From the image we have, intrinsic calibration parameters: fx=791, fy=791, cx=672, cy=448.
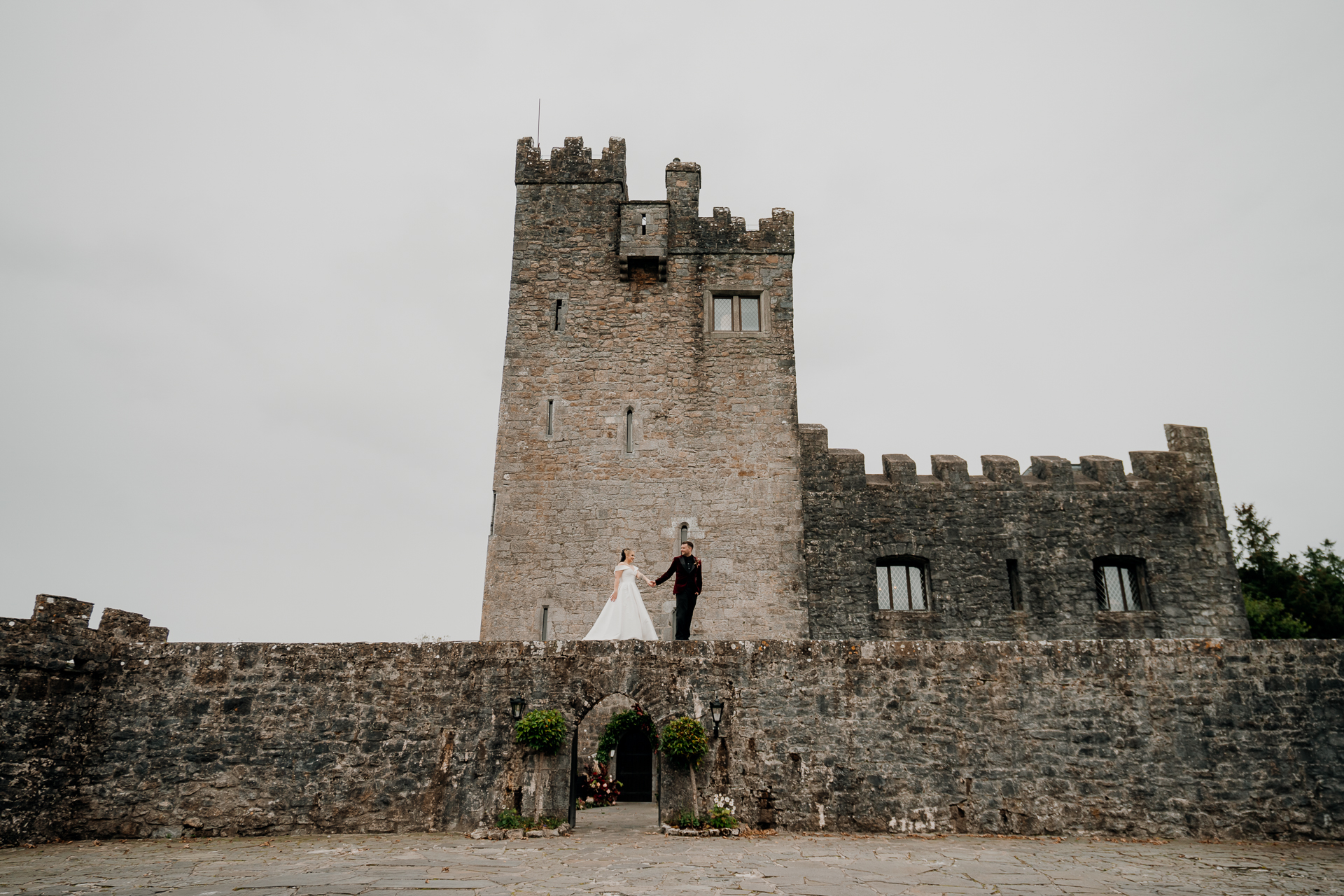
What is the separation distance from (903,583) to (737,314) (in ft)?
23.4

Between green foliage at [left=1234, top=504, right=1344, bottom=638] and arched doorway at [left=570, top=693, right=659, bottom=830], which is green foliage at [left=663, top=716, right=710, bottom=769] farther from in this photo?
green foliage at [left=1234, top=504, right=1344, bottom=638]

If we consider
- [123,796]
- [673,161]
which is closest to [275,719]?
[123,796]

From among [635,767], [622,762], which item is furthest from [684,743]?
[635,767]

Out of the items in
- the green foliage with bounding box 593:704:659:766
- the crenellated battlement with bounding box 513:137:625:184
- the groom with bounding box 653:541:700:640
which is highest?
the crenellated battlement with bounding box 513:137:625:184

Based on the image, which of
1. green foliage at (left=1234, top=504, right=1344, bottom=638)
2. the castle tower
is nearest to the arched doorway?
the castle tower

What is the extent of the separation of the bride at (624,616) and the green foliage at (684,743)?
1.66m

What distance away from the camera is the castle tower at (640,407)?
53.3 feet

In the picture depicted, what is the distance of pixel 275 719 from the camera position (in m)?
10.1

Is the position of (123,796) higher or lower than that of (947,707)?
lower

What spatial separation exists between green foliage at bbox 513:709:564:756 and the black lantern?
1.87 m

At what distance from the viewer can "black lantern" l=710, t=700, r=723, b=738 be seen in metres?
9.85

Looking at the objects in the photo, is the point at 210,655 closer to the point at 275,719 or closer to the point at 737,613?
the point at 275,719

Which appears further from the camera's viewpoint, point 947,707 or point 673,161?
point 673,161

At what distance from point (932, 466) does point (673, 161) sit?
9.63 m
